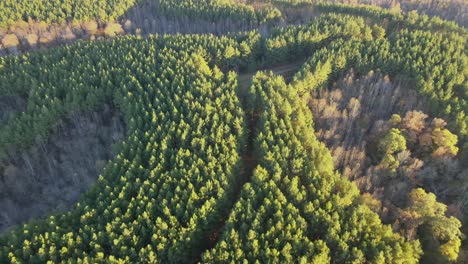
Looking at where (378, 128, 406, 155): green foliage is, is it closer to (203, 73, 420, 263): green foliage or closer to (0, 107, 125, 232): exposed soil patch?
(203, 73, 420, 263): green foliage

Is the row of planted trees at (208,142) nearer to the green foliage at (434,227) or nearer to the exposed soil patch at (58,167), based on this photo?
the exposed soil patch at (58,167)

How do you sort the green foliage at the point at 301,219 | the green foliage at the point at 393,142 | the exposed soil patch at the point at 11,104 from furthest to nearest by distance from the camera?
the exposed soil patch at the point at 11,104 → the green foliage at the point at 393,142 → the green foliage at the point at 301,219

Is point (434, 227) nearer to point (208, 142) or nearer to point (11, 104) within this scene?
point (208, 142)

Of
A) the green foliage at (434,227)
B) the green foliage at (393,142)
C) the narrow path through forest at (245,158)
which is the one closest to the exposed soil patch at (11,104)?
the narrow path through forest at (245,158)

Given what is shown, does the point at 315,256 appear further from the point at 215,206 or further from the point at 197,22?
the point at 197,22

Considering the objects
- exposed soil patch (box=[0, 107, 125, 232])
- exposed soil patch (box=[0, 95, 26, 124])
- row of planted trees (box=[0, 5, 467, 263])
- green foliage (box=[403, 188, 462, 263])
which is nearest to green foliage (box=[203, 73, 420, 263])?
row of planted trees (box=[0, 5, 467, 263])

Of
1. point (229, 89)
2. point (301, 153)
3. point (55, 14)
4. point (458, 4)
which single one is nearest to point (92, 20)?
point (55, 14)

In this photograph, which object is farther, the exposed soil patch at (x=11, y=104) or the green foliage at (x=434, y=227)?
the exposed soil patch at (x=11, y=104)
